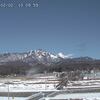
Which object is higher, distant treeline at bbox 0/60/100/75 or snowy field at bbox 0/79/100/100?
distant treeline at bbox 0/60/100/75

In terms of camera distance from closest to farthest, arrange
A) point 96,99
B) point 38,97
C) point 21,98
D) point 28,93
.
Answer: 1. point 96,99
2. point 38,97
3. point 21,98
4. point 28,93

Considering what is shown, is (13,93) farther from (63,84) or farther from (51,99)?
(63,84)

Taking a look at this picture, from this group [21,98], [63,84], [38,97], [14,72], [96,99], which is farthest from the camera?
[14,72]

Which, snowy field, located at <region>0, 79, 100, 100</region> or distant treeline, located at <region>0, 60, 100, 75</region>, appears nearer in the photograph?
snowy field, located at <region>0, 79, 100, 100</region>

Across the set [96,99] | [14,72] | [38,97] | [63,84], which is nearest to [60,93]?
[38,97]

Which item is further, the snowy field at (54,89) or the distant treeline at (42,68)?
the distant treeline at (42,68)

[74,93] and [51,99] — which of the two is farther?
[74,93]

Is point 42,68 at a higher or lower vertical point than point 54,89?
higher

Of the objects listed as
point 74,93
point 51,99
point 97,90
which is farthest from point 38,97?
point 97,90

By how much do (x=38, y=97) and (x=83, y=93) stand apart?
4.25 m

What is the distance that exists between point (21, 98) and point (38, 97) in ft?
7.22

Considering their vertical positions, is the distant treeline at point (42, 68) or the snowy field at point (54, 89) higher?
the distant treeline at point (42, 68)

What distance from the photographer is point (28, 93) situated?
27.2m

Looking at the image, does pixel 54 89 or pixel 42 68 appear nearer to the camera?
pixel 54 89
